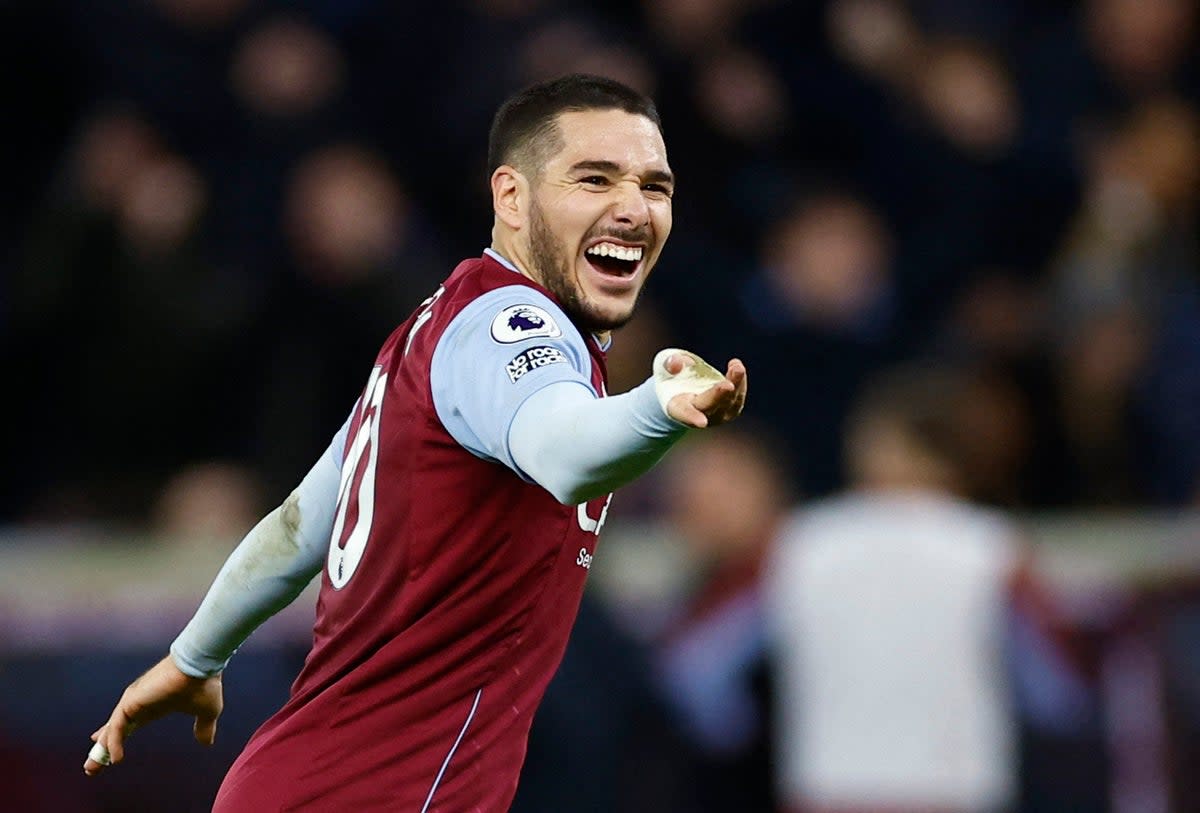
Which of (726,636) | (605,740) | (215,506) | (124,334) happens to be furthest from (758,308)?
(124,334)

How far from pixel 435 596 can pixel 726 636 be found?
11.6 ft

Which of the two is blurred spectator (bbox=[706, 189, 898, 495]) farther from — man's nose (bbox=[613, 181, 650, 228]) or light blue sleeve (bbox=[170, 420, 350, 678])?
man's nose (bbox=[613, 181, 650, 228])

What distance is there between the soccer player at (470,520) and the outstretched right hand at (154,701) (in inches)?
16.9

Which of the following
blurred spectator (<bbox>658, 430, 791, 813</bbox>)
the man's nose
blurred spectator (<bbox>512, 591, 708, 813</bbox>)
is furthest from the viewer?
blurred spectator (<bbox>512, 591, 708, 813</bbox>)

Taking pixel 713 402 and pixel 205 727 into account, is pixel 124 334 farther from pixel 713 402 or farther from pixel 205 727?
pixel 713 402

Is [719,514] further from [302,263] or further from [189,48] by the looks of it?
[189,48]

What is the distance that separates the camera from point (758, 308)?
324 inches

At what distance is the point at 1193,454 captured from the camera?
796 cm

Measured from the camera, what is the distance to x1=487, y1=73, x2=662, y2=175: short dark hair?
348 cm

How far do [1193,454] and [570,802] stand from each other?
2.70 meters

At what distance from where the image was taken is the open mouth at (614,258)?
343 centimetres

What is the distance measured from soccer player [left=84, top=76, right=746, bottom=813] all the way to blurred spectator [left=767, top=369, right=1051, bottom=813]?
2.87 metres

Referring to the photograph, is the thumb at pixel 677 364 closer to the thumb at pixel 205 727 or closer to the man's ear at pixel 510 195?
the man's ear at pixel 510 195

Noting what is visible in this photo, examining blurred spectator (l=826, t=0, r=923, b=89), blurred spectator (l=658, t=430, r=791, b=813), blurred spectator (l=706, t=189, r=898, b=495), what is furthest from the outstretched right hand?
blurred spectator (l=826, t=0, r=923, b=89)
